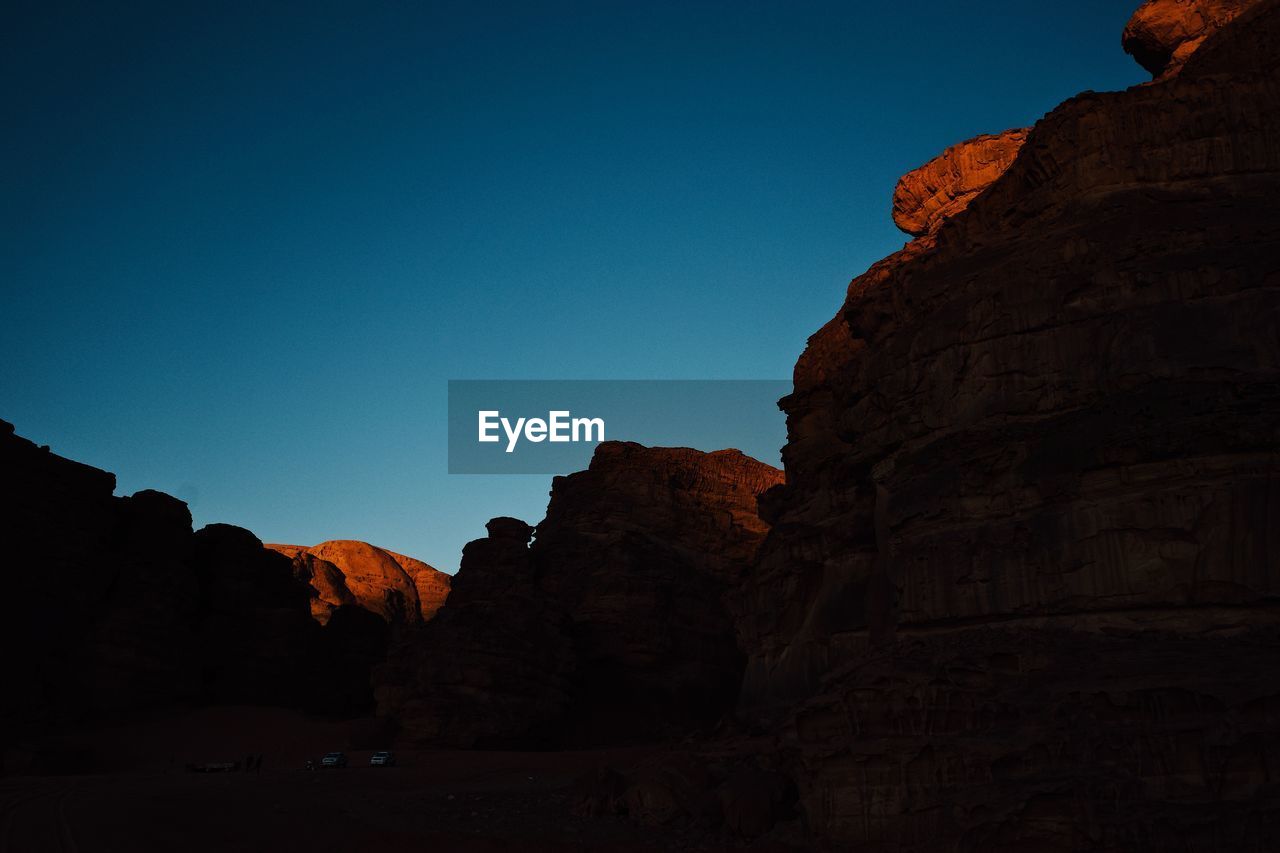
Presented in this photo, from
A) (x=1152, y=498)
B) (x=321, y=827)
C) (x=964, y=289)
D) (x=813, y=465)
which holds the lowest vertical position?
(x=321, y=827)

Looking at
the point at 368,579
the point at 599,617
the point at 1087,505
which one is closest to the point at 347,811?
the point at 1087,505

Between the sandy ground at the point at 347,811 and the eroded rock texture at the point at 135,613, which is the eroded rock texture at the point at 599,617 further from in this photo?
the eroded rock texture at the point at 135,613

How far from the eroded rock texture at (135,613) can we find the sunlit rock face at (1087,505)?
157 feet

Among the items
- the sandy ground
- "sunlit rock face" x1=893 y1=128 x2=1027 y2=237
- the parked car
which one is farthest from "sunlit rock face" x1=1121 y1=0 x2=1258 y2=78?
the parked car

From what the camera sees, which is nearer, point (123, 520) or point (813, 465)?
point (813, 465)

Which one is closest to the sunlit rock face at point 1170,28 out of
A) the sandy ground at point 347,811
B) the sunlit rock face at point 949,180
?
the sunlit rock face at point 949,180

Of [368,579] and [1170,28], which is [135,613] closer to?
[368,579]

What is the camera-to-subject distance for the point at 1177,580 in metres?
19.0

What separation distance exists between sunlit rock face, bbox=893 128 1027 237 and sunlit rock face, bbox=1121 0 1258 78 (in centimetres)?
842

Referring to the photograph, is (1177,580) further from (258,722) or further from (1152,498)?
(258,722)

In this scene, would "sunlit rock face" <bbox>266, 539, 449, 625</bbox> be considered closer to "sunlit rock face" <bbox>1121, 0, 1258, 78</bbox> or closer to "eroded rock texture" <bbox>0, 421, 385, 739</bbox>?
"eroded rock texture" <bbox>0, 421, 385, 739</bbox>

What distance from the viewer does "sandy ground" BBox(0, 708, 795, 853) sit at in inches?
945

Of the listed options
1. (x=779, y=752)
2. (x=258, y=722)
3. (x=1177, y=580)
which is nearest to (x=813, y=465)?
(x=779, y=752)

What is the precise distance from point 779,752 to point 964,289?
41.1 ft
